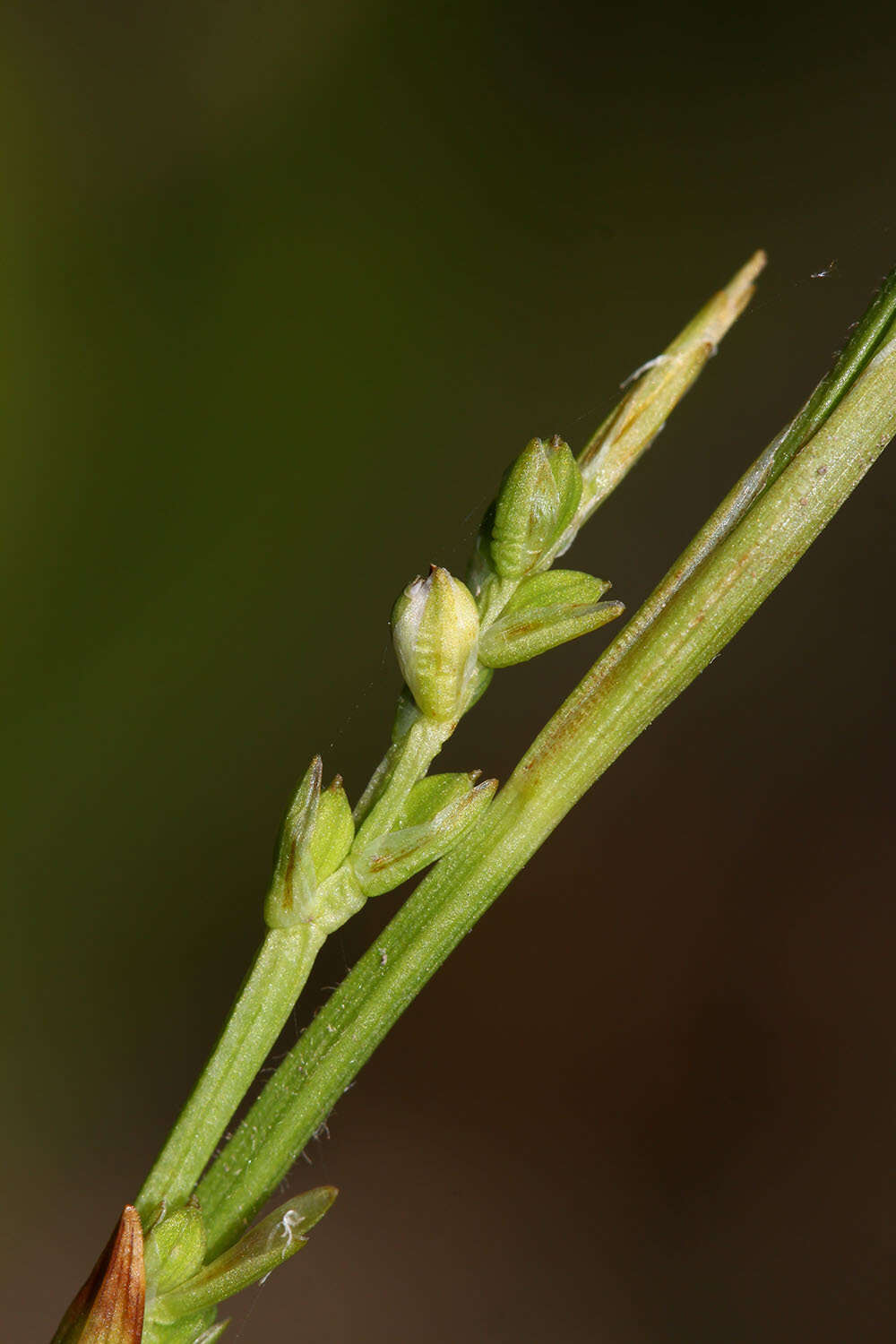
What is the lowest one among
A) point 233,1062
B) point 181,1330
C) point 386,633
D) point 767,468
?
point 181,1330

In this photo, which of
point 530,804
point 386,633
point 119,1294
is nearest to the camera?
point 119,1294

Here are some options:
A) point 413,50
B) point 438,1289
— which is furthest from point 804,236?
point 438,1289

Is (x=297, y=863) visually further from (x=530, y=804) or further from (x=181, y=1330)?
(x=181, y=1330)

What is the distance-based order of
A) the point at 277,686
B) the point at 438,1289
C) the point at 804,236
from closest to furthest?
the point at 277,686 → the point at 804,236 → the point at 438,1289

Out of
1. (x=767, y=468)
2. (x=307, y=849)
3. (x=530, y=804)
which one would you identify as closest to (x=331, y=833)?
(x=307, y=849)

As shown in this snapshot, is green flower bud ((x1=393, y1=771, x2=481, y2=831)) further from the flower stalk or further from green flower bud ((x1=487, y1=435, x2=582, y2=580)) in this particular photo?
green flower bud ((x1=487, y1=435, x2=582, y2=580))

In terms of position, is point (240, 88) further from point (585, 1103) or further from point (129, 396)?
point (585, 1103)

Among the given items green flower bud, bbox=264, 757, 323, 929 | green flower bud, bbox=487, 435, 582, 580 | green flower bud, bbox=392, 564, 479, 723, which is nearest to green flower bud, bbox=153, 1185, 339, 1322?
green flower bud, bbox=264, 757, 323, 929
